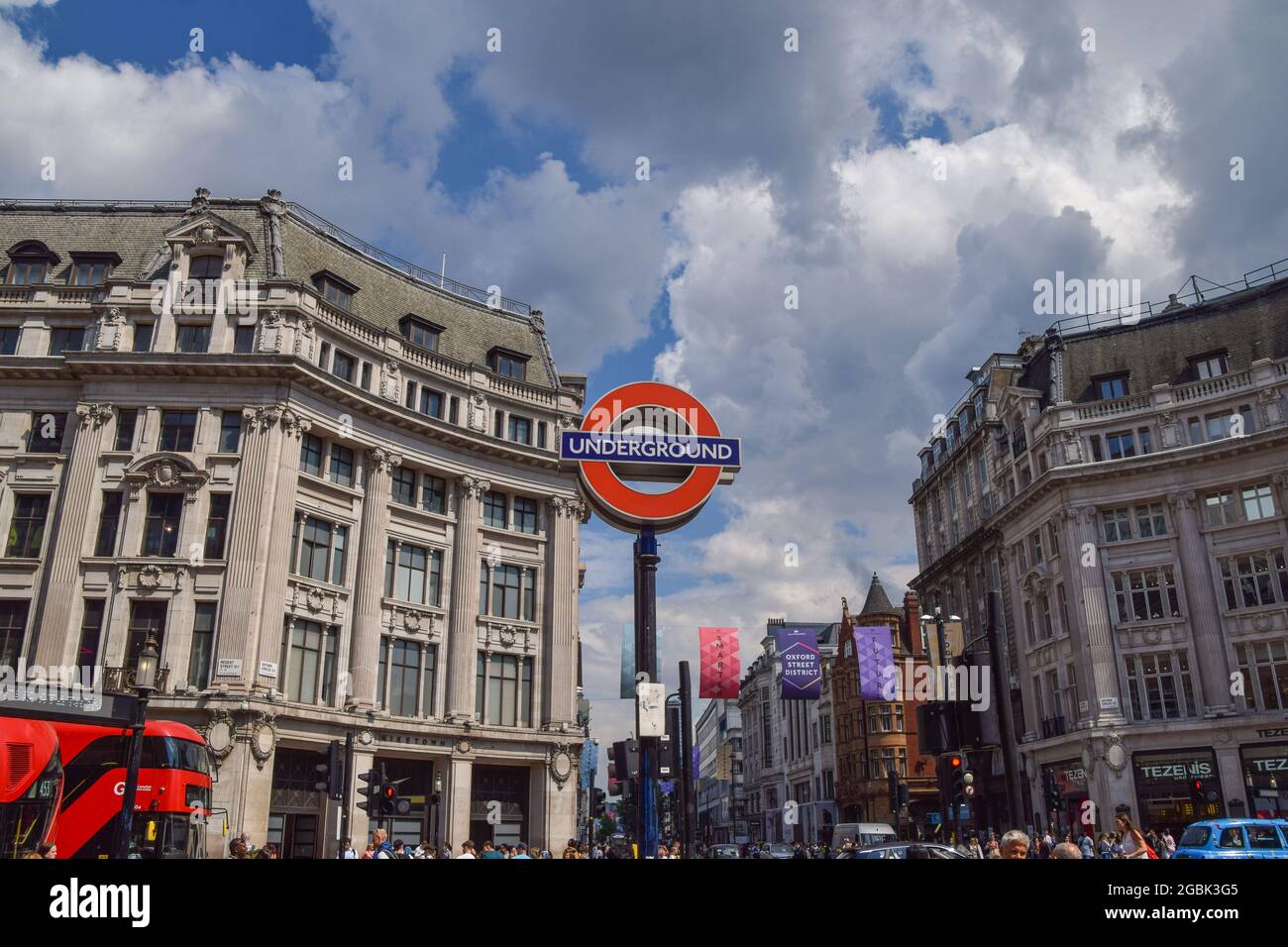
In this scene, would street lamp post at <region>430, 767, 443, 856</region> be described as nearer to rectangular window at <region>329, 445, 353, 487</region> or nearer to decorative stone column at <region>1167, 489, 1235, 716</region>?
rectangular window at <region>329, 445, 353, 487</region>

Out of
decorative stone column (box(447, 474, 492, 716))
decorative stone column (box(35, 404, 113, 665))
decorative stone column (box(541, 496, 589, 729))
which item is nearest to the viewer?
decorative stone column (box(35, 404, 113, 665))

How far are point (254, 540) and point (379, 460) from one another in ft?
25.0

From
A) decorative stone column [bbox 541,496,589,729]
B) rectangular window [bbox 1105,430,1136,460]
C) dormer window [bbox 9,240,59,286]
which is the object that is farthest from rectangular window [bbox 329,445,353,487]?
rectangular window [bbox 1105,430,1136,460]

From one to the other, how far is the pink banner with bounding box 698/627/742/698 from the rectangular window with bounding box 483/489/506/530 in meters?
18.9

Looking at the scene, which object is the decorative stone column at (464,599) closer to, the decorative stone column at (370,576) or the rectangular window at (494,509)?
the rectangular window at (494,509)

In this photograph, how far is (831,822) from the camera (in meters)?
86.2

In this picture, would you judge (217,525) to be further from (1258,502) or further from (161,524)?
(1258,502)

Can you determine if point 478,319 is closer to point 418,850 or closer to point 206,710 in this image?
point 206,710

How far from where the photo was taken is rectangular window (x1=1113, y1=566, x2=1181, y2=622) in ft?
153

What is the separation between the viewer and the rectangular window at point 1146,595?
4669 centimetres

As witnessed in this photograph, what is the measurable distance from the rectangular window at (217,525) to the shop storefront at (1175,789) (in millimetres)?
44277

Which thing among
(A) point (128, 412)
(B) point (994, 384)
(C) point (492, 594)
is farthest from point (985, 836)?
(A) point (128, 412)

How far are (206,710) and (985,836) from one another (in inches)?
1822

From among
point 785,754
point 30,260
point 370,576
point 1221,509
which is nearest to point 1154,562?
point 1221,509
